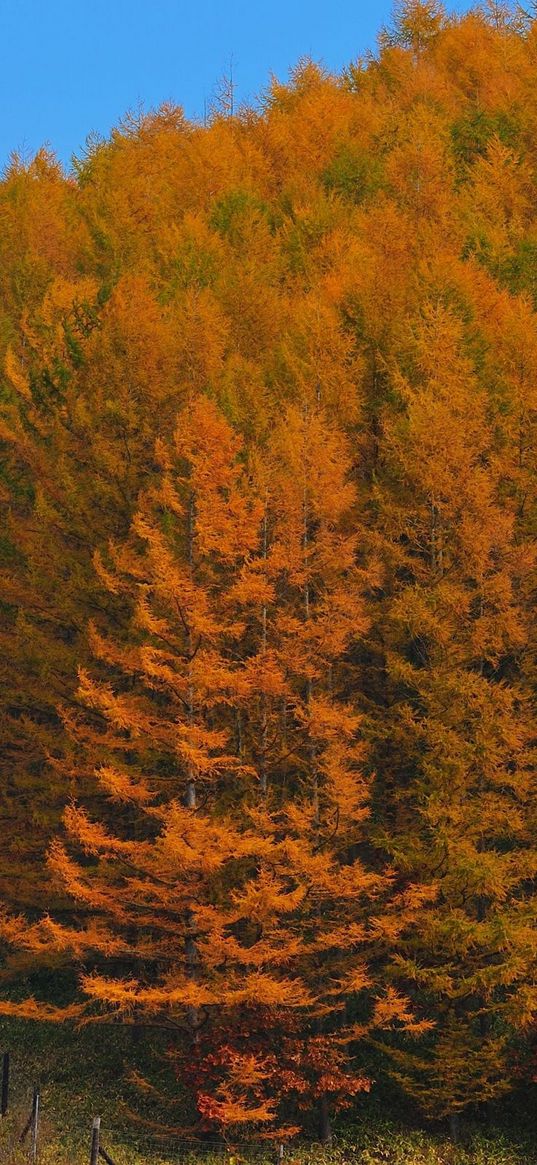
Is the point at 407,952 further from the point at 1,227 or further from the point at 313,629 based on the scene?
the point at 1,227

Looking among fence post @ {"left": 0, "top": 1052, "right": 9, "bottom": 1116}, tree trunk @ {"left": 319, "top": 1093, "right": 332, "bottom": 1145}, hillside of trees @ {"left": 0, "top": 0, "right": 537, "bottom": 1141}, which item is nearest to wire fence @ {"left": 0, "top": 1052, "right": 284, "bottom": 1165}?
fence post @ {"left": 0, "top": 1052, "right": 9, "bottom": 1116}

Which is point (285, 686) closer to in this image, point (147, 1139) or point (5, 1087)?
point (147, 1139)

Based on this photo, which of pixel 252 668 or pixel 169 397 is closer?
pixel 252 668

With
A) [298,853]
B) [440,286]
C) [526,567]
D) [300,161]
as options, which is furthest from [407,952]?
[300,161]

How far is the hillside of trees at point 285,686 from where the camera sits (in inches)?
754

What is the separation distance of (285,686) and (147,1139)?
24.1 feet

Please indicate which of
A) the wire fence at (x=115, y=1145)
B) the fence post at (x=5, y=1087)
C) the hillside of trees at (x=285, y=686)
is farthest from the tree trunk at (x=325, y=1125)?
the fence post at (x=5, y=1087)

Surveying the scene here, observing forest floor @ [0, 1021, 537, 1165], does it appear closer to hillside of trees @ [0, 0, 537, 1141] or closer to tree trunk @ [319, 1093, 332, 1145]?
tree trunk @ [319, 1093, 332, 1145]

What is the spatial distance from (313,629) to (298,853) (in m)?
3.58

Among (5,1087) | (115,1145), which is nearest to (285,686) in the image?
(115,1145)

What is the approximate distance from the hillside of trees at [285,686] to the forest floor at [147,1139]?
49 cm

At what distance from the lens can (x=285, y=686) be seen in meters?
19.6

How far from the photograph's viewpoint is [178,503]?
20.0 metres

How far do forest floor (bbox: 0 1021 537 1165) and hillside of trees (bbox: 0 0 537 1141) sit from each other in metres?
0.49
